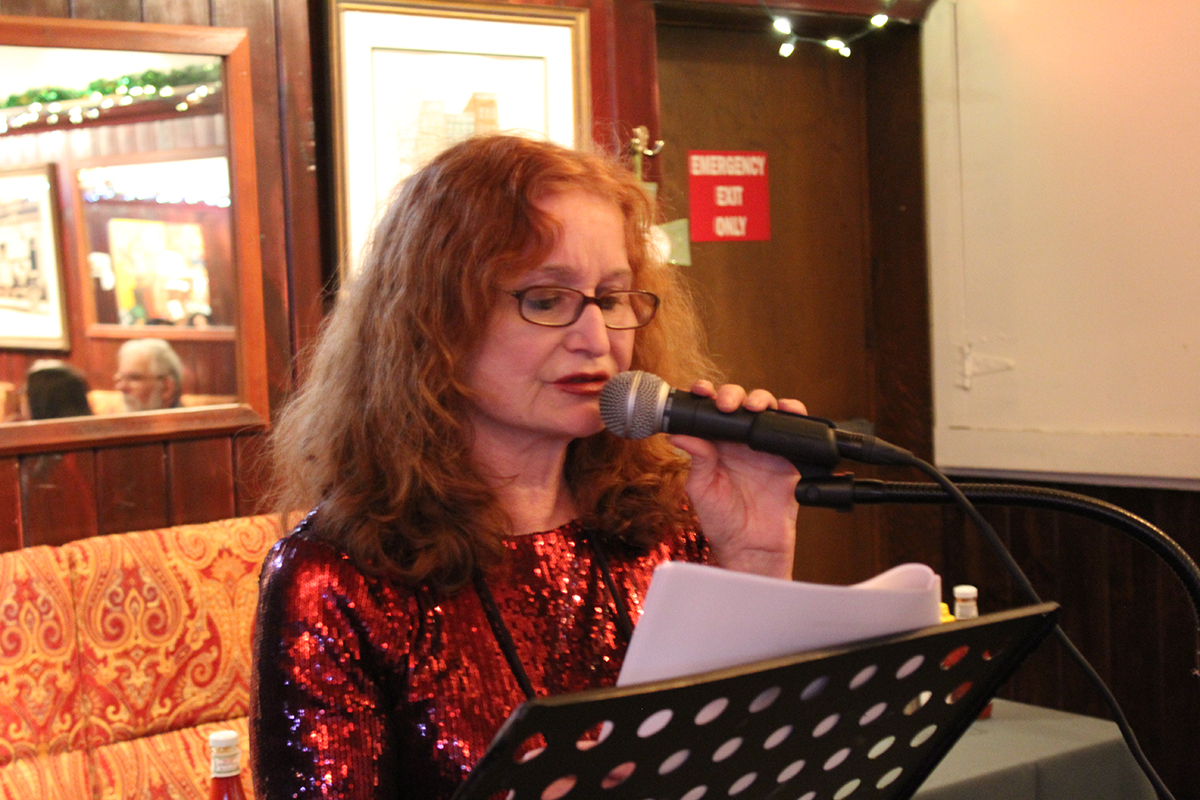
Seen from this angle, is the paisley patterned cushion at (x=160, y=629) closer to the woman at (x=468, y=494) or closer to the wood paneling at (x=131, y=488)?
the wood paneling at (x=131, y=488)

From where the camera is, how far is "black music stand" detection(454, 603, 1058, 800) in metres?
0.58

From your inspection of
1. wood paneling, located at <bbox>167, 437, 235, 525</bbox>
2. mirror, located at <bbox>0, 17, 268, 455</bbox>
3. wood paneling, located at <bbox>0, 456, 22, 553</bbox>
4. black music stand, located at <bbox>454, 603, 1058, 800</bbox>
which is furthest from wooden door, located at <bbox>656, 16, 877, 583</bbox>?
black music stand, located at <bbox>454, 603, 1058, 800</bbox>

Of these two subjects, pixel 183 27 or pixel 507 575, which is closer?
pixel 507 575

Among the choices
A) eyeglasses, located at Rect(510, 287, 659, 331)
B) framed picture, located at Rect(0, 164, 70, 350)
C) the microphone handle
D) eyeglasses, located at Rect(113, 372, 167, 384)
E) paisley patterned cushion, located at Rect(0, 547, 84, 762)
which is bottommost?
paisley patterned cushion, located at Rect(0, 547, 84, 762)

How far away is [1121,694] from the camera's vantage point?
302 centimetres

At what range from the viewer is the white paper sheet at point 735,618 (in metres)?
0.61

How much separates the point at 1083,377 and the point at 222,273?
2.26 metres

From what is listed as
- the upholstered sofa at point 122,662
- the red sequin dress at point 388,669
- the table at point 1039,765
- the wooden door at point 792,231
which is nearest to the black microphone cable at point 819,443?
the red sequin dress at point 388,669

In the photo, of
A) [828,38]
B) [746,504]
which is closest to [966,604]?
[746,504]

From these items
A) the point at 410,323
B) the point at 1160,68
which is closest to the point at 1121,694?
the point at 1160,68

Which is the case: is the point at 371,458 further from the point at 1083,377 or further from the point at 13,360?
the point at 1083,377

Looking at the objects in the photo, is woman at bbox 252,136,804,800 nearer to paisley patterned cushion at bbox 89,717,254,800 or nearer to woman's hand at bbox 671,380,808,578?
woman's hand at bbox 671,380,808,578

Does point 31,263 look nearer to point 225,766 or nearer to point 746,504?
point 225,766

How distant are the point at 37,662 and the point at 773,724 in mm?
1806
